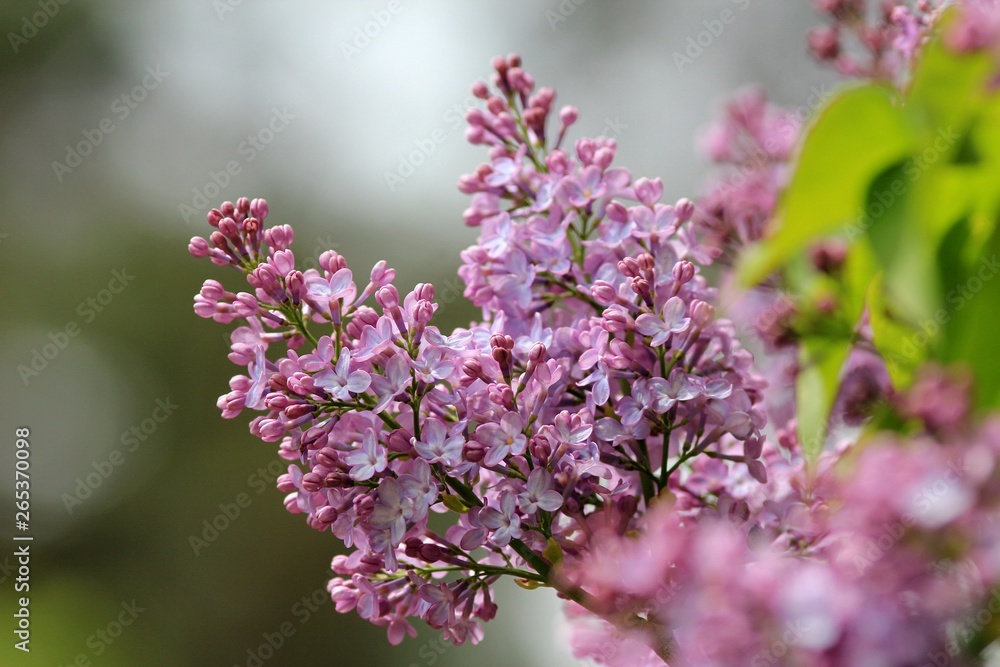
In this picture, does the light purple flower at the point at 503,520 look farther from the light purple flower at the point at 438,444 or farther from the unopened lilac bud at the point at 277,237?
the unopened lilac bud at the point at 277,237

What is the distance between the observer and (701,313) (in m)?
0.49

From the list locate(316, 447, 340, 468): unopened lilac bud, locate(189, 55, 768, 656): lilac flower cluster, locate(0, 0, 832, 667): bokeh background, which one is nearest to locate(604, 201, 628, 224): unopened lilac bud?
locate(189, 55, 768, 656): lilac flower cluster

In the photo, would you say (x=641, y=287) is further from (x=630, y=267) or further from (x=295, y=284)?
(x=295, y=284)

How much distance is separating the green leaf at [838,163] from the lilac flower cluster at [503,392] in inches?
4.5

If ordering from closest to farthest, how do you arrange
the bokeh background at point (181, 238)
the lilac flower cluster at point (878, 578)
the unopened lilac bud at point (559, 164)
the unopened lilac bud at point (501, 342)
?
the lilac flower cluster at point (878, 578) → the unopened lilac bud at point (501, 342) → the unopened lilac bud at point (559, 164) → the bokeh background at point (181, 238)

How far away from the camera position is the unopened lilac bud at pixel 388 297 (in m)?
0.50

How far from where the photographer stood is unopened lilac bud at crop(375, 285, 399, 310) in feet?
1.64

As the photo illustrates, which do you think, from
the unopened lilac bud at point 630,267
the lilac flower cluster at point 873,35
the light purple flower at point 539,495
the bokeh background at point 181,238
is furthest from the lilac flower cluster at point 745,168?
the bokeh background at point 181,238

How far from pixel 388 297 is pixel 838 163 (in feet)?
0.79

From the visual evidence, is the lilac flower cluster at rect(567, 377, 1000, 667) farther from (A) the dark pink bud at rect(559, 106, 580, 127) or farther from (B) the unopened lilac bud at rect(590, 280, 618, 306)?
(A) the dark pink bud at rect(559, 106, 580, 127)

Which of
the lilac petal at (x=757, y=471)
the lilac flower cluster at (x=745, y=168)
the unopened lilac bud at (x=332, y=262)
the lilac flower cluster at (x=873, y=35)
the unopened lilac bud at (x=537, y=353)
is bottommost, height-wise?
the unopened lilac bud at (x=332, y=262)

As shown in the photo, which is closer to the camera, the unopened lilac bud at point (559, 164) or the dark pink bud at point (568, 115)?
the unopened lilac bud at point (559, 164)

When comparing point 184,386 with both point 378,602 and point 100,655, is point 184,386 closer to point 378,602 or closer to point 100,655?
point 100,655

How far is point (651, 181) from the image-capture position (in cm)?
57
